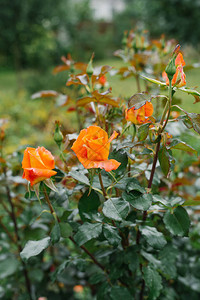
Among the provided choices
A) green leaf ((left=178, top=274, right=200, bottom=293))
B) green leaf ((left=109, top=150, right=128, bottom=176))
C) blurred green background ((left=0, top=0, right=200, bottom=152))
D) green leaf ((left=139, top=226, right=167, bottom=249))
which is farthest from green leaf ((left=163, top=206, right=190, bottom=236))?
blurred green background ((left=0, top=0, right=200, bottom=152))

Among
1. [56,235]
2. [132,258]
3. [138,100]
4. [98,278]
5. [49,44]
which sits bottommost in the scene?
[49,44]

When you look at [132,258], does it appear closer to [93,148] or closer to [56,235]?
[56,235]

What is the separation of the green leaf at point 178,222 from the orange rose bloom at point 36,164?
24 centimetres

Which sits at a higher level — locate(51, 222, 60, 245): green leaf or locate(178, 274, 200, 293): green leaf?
locate(51, 222, 60, 245): green leaf

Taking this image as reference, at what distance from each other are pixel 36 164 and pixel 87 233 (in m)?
0.15

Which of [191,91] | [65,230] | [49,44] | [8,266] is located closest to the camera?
[191,91]

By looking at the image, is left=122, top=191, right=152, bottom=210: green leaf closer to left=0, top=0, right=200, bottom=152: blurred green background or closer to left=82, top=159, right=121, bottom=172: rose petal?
left=82, top=159, right=121, bottom=172: rose petal

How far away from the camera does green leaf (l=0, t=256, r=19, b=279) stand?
84 cm

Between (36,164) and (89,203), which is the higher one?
(36,164)

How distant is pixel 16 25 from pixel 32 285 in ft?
19.4

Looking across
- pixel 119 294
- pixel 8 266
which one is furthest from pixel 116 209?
pixel 8 266

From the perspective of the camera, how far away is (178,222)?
52 centimetres

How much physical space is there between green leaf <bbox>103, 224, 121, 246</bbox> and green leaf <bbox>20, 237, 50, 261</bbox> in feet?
0.33

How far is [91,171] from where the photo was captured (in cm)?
46
